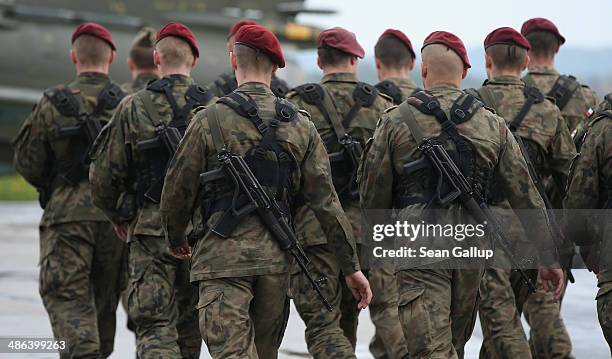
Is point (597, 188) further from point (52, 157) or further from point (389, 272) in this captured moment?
point (52, 157)

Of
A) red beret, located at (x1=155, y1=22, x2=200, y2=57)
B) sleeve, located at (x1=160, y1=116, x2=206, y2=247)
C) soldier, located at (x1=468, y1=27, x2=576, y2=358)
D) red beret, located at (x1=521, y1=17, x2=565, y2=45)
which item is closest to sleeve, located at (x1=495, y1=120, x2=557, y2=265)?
soldier, located at (x1=468, y1=27, x2=576, y2=358)

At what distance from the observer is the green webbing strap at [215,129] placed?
4688 millimetres

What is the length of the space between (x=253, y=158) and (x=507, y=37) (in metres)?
2.02

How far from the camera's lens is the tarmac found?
25.3ft

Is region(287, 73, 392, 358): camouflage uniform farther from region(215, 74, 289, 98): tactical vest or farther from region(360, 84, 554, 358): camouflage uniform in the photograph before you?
region(360, 84, 554, 358): camouflage uniform

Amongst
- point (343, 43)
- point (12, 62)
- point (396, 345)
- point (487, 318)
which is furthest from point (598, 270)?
point (12, 62)

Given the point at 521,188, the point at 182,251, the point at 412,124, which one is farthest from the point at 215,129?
the point at 521,188

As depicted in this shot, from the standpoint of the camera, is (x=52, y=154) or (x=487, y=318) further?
(x=52, y=154)

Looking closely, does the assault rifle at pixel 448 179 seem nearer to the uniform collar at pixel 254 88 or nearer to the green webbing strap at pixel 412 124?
the green webbing strap at pixel 412 124

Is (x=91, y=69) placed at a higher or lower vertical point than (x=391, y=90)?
higher

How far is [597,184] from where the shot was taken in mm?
5312

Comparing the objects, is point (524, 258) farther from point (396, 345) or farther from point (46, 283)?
point (46, 283)

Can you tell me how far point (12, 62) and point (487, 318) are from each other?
13433 mm

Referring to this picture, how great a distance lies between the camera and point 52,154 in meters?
6.67
